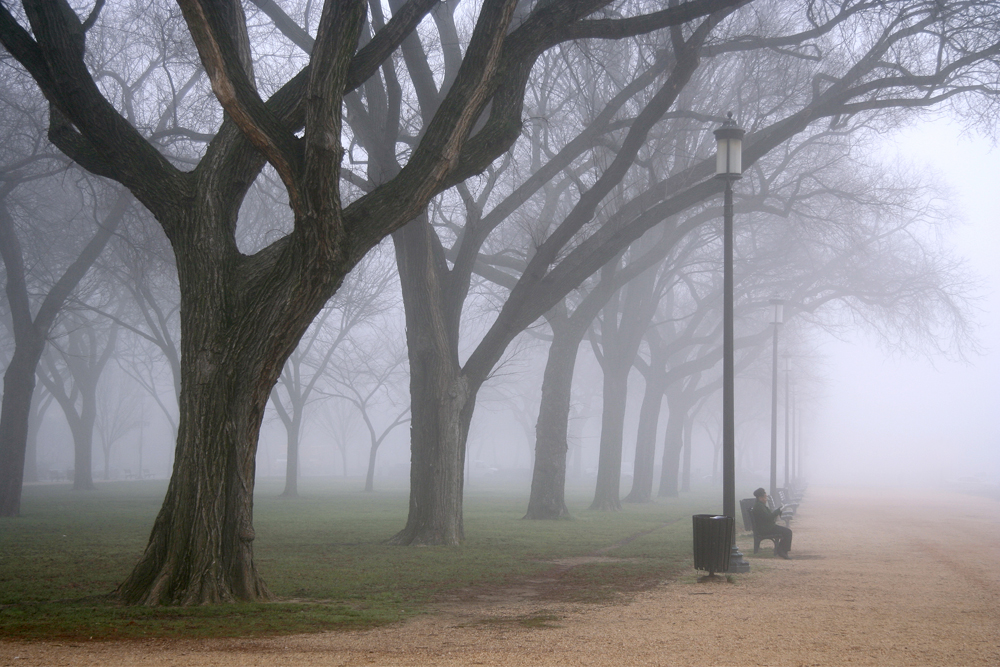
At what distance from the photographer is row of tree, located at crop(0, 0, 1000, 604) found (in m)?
8.91

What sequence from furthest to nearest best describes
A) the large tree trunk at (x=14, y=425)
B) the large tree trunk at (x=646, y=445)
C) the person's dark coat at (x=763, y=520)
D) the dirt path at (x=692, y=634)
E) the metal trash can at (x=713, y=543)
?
the large tree trunk at (x=646, y=445)
the large tree trunk at (x=14, y=425)
the person's dark coat at (x=763, y=520)
the metal trash can at (x=713, y=543)
the dirt path at (x=692, y=634)

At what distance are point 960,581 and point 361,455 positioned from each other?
3637 inches

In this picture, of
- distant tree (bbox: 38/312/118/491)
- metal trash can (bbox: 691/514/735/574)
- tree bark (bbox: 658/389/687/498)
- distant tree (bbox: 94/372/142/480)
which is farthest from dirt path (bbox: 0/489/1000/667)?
distant tree (bbox: 94/372/142/480)

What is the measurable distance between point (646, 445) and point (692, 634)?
26.2 metres

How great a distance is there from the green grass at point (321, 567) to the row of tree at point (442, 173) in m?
0.86

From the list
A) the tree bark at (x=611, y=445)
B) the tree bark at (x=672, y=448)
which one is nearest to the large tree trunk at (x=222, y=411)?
the tree bark at (x=611, y=445)

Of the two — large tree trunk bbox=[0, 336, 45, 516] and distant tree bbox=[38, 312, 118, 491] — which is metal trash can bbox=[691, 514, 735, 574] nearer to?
large tree trunk bbox=[0, 336, 45, 516]

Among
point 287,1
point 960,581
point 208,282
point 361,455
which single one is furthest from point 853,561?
point 361,455

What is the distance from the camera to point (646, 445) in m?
33.5

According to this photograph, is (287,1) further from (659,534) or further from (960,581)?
(960,581)

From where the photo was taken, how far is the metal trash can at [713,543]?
11.6 m

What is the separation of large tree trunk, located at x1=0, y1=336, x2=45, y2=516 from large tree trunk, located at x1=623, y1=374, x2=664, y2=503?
64.3ft

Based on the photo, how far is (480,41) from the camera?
32.8ft

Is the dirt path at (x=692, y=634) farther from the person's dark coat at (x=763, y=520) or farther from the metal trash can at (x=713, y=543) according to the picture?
the person's dark coat at (x=763, y=520)
